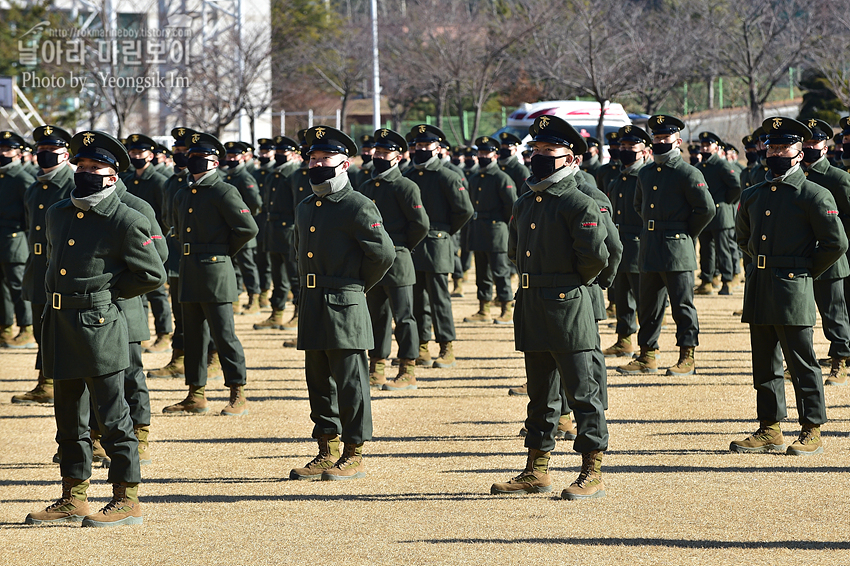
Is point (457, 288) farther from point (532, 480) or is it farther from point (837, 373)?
point (532, 480)

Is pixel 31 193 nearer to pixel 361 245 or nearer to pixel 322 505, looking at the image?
pixel 361 245

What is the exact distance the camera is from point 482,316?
14445 mm

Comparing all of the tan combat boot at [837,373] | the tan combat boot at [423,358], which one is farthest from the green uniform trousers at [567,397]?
the tan combat boot at [423,358]

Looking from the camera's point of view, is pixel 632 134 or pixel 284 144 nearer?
pixel 632 134

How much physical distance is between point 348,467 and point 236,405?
2.28m

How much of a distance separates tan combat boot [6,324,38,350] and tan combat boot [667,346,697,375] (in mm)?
7221

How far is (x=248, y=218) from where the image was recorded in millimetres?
8922

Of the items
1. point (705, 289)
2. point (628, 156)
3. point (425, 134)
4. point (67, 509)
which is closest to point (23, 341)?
point (425, 134)

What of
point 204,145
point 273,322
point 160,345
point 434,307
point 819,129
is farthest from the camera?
point 273,322

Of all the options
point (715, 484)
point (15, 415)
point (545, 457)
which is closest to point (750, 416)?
point (715, 484)

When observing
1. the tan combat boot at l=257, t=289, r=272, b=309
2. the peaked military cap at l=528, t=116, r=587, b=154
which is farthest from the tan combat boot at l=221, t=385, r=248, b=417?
the tan combat boot at l=257, t=289, r=272, b=309

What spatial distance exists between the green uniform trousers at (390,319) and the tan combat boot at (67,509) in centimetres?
409

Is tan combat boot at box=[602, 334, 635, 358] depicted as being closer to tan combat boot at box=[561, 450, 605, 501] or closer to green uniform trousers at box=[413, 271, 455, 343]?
green uniform trousers at box=[413, 271, 455, 343]

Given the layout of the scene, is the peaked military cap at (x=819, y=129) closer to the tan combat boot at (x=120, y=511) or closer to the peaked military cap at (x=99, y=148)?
the peaked military cap at (x=99, y=148)
